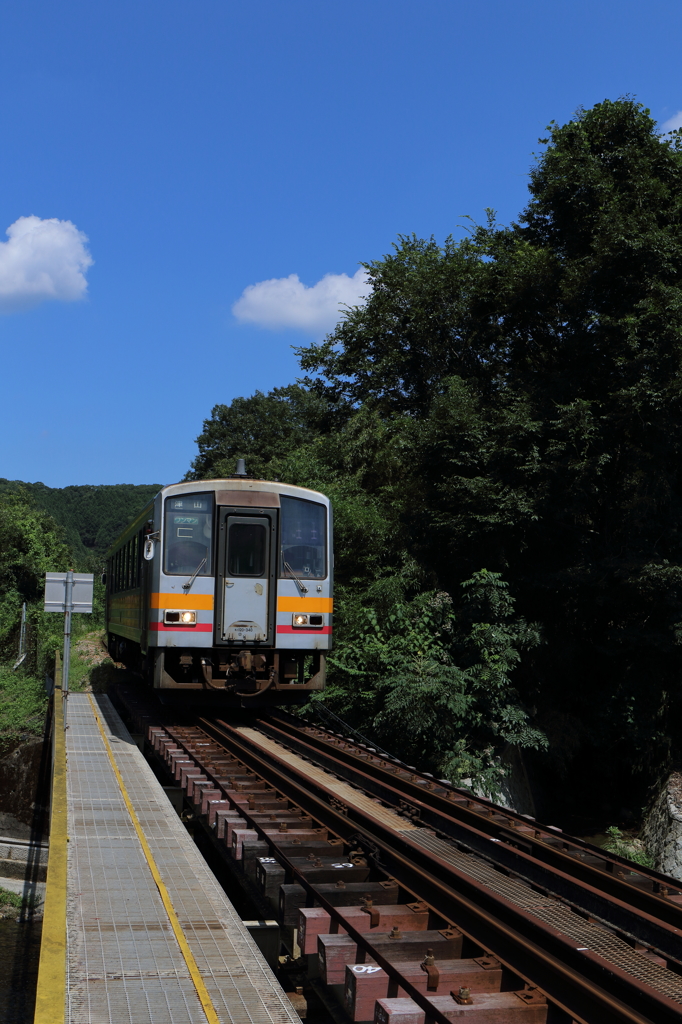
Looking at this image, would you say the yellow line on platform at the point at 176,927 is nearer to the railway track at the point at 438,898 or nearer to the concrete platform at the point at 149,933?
the concrete platform at the point at 149,933

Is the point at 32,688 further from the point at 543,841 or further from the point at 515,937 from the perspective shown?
the point at 515,937

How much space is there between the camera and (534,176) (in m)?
20.0

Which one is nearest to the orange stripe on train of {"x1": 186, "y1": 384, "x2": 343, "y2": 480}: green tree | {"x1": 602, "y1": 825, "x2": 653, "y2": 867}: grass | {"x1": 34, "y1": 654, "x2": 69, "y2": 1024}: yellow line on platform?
{"x1": 34, "y1": 654, "x2": 69, "y2": 1024}: yellow line on platform

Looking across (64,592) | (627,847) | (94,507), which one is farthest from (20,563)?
(94,507)

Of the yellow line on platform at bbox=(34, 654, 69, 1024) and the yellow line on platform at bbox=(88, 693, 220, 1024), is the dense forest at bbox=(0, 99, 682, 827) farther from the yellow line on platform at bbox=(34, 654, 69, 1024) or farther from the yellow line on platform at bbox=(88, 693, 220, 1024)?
the yellow line on platform at bbox=(34, 654, 69, 1024)

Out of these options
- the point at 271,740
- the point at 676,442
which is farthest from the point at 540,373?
the point at 271,740

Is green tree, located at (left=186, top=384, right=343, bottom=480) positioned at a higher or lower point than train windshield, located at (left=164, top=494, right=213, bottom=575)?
higher

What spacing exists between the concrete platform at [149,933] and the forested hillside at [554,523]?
7.43 metres

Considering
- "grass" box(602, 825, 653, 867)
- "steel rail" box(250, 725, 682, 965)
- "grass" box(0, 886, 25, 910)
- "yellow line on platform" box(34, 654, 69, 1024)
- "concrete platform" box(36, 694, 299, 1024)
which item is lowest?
"grass" box(0, 886, 25, 910)

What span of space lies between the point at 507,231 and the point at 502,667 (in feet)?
37.7

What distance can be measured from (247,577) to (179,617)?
43.0 inches

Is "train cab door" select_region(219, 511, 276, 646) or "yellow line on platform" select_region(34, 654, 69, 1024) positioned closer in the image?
"yellow line on platform" select_region(34, 654, 69, 1024)

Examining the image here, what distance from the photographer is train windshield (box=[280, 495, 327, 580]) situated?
12.8 metres

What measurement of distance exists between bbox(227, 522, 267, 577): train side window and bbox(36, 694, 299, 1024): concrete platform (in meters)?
4.60
